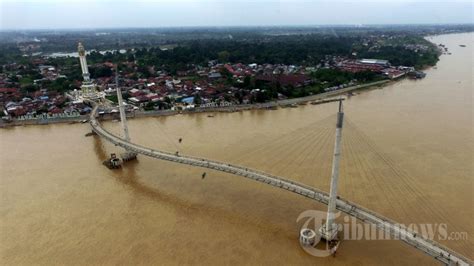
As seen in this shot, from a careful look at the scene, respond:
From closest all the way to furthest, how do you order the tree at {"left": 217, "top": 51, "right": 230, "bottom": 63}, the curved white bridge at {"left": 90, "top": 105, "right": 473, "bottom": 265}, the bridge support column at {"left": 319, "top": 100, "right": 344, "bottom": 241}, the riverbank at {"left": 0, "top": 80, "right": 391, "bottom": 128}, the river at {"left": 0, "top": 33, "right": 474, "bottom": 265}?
the curved white bridge at {"left": 90, "top": 105, "right": 473, "bottom": 265} → the bridge support column at {"left": 319, "top": 100, "right": 344, "bottom": 241} → the river at {"left": 0, "top": 33, "right": 474, "bottom": 265} → the riverbank at {"left": 0, "top": 80, "right": 391, "bottom": 128} → the tree at {"left": 217, "top": 51, "right": 230, "bottom": 63}

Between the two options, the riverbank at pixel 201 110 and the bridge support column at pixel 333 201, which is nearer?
the bridge support column at pixel 333 201

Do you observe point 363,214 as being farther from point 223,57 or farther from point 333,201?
point 223,57

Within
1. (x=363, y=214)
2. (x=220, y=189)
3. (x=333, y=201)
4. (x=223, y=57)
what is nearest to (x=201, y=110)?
(x=220, y=189)

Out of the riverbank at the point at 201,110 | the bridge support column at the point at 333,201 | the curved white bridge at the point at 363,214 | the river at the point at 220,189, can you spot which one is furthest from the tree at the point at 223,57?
the bridge support column at the point at 333,201

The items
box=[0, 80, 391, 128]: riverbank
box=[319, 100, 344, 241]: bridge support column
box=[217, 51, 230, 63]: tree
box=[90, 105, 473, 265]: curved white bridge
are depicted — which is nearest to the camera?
box=[90, 105, 473, 265]: curved white bridge

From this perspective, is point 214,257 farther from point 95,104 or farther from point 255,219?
point 95,104

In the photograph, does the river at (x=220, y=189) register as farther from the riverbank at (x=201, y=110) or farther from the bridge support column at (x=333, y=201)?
the riverbank at (x=201, y=110)

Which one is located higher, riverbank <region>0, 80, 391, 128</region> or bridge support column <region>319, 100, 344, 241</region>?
bridge support column <region>319, 100, 344, 241</region>

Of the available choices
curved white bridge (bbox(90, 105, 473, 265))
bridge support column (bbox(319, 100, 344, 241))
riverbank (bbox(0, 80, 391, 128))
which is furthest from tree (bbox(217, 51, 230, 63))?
bridge support column (bbox(319, 100, 344, 241))

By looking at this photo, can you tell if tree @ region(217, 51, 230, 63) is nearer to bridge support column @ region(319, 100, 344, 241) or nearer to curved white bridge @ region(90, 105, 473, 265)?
curved white bridge @ region(90, 105, 473, 265)

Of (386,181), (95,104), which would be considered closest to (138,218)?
(386,181)
